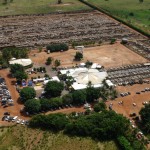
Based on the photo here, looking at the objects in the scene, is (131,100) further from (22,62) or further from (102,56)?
(22,62)

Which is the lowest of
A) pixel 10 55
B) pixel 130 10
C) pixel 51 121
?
pixel 51 121

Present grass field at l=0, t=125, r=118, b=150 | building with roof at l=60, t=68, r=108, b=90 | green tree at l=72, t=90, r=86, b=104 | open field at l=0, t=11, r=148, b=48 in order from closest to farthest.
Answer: grass field at l=0, t=125, r=118, b=150
green tree at l=72, t=90, r=86, b=104
building with roof at l=60, t=68, r=108, b=90
open field at l=0, t=11, r=148, b=48

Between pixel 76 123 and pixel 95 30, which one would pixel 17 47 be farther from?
pixel 76 123

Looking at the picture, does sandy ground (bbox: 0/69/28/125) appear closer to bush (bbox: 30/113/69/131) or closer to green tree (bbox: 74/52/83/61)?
bush (bbox: 30/113/69/131)

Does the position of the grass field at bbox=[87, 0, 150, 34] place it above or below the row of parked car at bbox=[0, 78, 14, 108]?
above

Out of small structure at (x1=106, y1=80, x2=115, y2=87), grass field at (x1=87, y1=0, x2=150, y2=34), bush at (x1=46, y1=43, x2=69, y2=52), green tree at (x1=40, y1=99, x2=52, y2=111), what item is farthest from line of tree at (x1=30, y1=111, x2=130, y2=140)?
grass field at (x1=87, y1=0, x2=150, y2=34)

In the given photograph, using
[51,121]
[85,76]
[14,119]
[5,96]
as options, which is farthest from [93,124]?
[5,96]

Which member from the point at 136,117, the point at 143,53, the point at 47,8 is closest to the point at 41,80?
the point at 136,117
